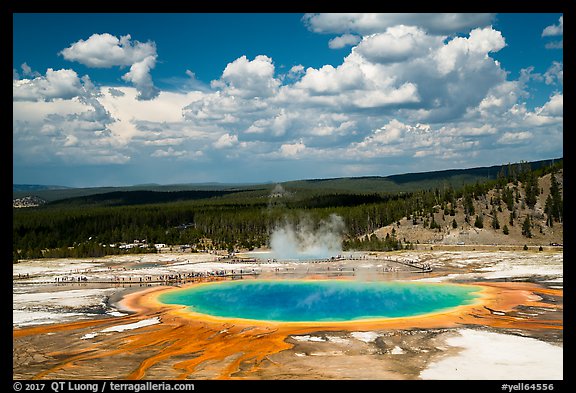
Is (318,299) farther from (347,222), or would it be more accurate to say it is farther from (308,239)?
(347,222)

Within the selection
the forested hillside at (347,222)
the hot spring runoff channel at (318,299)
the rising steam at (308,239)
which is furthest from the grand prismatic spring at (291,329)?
the forested hillside at (347,222)

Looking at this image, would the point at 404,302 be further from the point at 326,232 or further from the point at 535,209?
the point at 535,209

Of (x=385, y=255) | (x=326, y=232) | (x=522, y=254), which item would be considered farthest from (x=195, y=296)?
(x=326, y=232)

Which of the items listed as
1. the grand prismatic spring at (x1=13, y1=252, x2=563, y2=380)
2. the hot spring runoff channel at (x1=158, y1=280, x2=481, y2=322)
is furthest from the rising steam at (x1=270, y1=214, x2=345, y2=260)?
the grand prismatic spring at (x1=13, y1=252, x2=563, y2=380)

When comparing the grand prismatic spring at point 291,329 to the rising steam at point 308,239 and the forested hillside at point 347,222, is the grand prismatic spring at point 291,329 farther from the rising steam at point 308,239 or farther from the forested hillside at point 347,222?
the forested hillside at point 347,222

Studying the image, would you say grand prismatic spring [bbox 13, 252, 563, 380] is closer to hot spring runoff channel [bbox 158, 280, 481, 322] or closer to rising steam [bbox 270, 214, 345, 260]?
hot spring runoff channel [bbox 158, 280, 481, 322]

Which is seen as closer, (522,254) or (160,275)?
(160,275)
